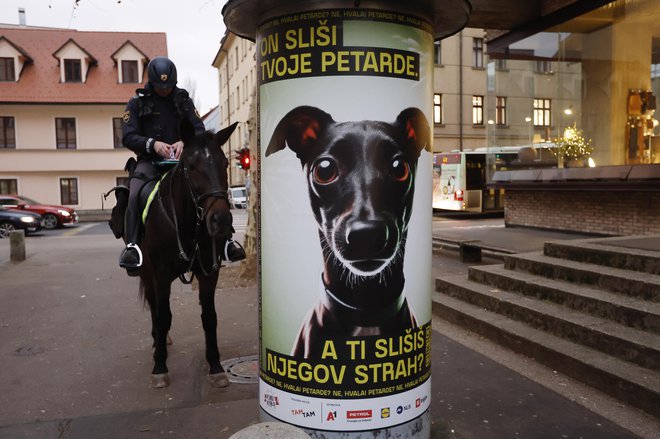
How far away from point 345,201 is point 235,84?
56.1 meters

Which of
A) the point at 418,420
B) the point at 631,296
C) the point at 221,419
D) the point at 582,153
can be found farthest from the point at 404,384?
the point at 582,153

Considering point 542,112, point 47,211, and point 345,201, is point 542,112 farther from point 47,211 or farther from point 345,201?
point 47,211

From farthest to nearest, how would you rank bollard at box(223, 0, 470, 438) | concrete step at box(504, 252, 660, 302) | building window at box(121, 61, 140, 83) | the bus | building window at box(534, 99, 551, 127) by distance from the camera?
building window at box(121, 61, 140, 83)
the bus
building window at box(534, 99, 551, 127)
concrete step at box(504, 252, 660, 302)
bollard at box(223, 0, 470, 438)

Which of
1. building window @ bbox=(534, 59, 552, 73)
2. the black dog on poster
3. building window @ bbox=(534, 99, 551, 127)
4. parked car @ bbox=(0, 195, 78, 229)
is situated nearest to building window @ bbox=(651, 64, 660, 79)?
building window @ bbox=(534, 59, 552, 73)

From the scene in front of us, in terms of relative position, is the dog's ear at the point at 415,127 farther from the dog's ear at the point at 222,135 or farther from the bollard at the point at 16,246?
the bollard at the point at 16,246

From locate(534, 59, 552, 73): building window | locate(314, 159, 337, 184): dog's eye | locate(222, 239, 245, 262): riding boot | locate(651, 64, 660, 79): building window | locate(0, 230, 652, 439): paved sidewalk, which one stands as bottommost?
locate(0, 230, 652, 439): paved sidewalk

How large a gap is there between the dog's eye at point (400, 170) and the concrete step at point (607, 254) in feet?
14.0

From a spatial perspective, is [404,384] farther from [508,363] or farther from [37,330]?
[37,330]

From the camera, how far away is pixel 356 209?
3.20 metres

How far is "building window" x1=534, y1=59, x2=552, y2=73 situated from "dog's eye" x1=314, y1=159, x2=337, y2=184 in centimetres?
1537

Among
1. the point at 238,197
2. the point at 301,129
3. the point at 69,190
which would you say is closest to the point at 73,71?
the point at 69,190

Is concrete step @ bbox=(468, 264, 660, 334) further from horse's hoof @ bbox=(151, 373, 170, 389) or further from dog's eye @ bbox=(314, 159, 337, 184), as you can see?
horse's hoof @ bbox=(151, 373, 170, 389)

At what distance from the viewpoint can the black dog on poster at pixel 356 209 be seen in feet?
10.4

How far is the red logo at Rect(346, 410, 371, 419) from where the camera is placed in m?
3.23
